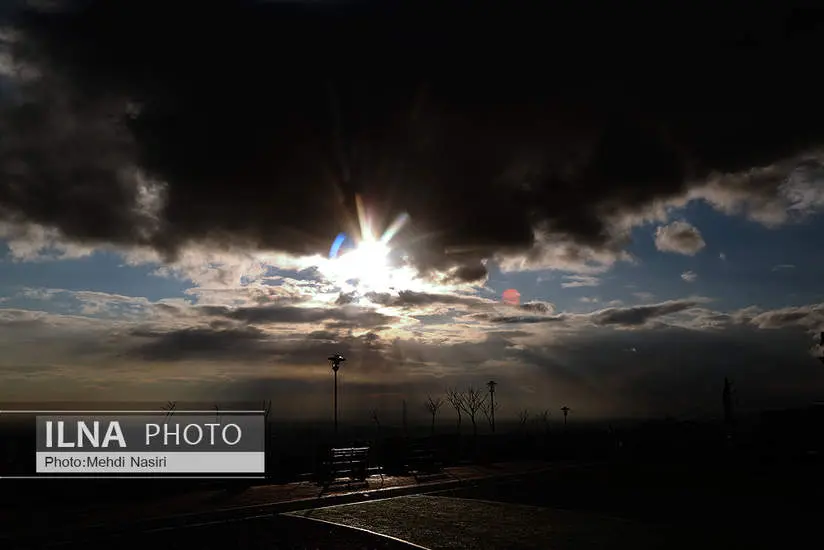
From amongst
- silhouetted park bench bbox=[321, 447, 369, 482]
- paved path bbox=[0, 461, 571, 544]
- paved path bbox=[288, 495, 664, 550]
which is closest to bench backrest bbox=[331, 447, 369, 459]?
silhouetted park bench bbox=[321, 447, 369, 482]

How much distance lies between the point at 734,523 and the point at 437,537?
6248 millimetres

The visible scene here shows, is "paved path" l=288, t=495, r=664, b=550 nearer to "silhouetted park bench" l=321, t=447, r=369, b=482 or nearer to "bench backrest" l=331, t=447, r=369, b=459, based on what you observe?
"silhouetted park bench" l=321, t=447, r=369, b=482

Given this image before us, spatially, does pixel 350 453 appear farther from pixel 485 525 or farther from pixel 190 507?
pixel 485 525

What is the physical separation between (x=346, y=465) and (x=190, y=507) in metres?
7.02

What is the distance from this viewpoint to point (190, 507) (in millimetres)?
16000

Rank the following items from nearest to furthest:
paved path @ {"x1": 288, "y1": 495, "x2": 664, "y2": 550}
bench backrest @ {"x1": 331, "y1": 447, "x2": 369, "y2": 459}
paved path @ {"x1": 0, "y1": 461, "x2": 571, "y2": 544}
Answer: paved path @ {"x1": 288, "y1": 495, "x2": 664, "y2": 550} < paved path @ {"x1": 0, "y1": 461, "x2": 571, "y2": 544} < bench backrest @ {"x1": 331, "y1": 447, "x2": 369, "y2": 459}

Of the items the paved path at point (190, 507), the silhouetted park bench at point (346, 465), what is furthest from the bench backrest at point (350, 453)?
the paved path at point (190, 507)

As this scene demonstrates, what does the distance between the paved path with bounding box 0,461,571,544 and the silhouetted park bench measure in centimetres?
53

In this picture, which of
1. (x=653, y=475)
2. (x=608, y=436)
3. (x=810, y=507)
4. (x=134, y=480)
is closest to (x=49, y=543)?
(x=134, y=480)

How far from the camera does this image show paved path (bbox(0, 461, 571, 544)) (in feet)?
44.8

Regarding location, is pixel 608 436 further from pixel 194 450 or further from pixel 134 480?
pixel 134 480

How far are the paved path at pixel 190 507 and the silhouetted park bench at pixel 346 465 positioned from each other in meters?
0.53

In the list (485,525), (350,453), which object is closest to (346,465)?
(350,453)

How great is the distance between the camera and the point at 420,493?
60.8ft
